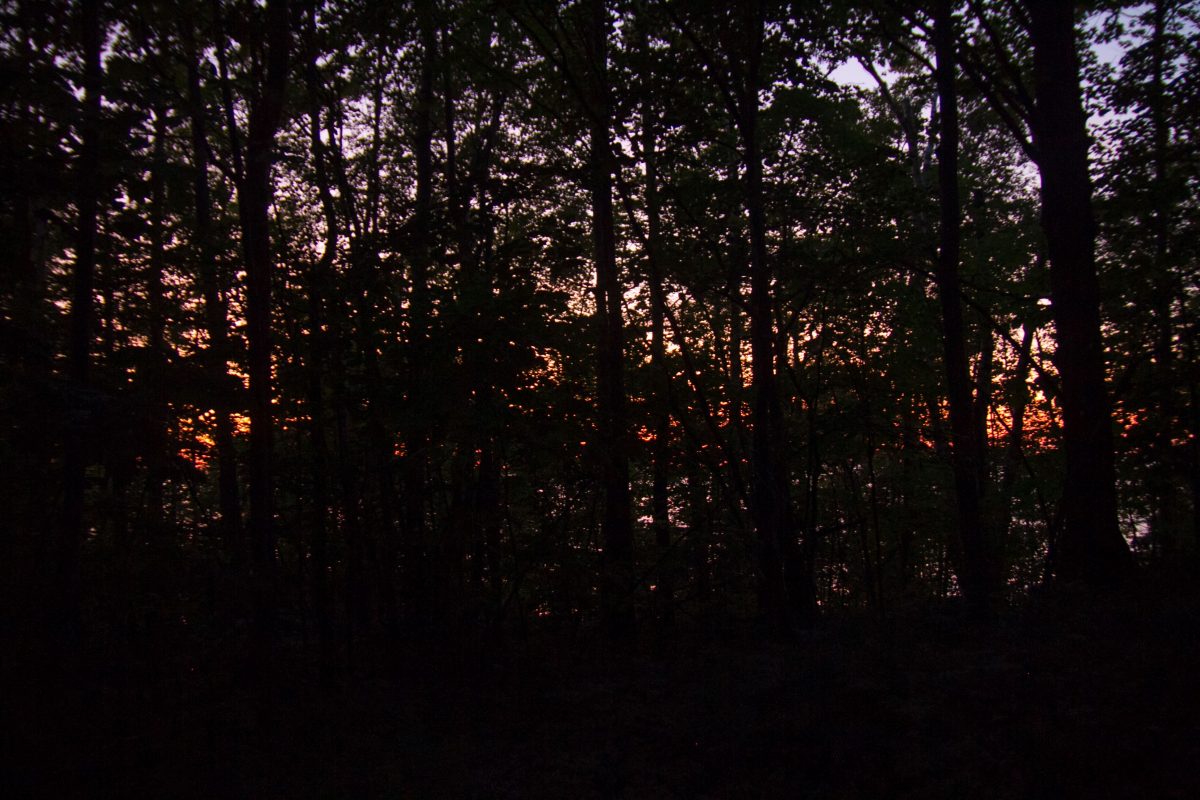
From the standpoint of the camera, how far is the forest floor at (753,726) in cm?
495

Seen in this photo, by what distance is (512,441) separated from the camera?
783 centimetres

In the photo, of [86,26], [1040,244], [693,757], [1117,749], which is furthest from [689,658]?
[1040,244]

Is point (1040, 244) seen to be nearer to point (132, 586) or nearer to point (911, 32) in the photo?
point (911, 32)

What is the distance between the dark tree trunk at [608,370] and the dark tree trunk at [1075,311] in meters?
5.31

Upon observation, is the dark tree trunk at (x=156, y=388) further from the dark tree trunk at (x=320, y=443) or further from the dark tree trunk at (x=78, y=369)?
the dark tree trunk at (x=320, y=443)

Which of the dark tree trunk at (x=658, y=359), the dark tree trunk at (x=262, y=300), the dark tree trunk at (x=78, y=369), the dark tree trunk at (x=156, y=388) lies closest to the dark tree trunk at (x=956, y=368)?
the dark tree trunk at (x=658, y=359)

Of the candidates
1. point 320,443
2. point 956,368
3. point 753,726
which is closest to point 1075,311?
point 956,368

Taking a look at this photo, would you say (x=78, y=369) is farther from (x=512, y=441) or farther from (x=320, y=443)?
(x=512, y=441)

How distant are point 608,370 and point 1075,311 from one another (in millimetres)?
5891

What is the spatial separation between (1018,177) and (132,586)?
2329cm

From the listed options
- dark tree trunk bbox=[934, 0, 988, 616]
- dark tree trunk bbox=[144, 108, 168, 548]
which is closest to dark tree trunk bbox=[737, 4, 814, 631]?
dark tree trunk bbox=[934, 0, 988, 616]

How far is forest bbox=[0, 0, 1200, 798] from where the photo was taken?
18.3 feet

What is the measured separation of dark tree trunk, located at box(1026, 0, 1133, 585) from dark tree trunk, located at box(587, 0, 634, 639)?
209 inches

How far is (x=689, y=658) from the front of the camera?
357 inches
